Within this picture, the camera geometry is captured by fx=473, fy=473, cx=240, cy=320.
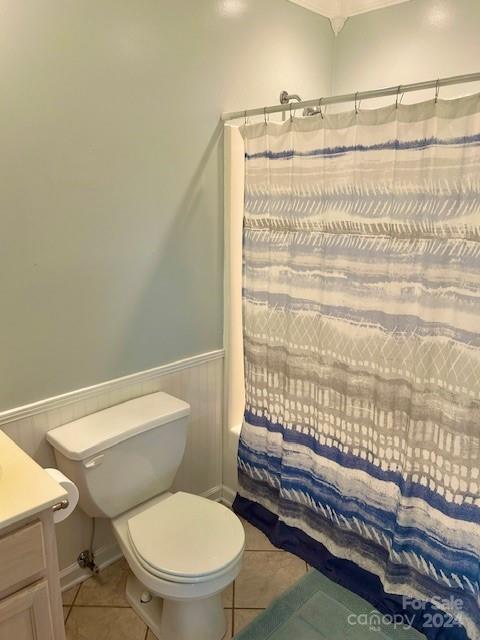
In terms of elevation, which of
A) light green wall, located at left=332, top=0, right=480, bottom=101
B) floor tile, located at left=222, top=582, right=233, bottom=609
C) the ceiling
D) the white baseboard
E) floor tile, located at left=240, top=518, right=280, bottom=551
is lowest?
floor tile, located at left=222, top=582, right=233, bottom=609

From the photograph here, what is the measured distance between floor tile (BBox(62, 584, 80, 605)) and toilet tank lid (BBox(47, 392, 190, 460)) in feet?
2.18

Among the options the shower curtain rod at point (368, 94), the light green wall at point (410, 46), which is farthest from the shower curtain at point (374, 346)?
the light green wall at point (410, 46)

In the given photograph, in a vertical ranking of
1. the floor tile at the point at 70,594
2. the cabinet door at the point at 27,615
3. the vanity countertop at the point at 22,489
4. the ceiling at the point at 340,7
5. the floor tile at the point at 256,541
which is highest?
the ceiling at the point at 340,7

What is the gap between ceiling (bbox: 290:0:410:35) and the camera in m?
2.26

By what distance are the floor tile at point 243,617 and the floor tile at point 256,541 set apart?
325mm

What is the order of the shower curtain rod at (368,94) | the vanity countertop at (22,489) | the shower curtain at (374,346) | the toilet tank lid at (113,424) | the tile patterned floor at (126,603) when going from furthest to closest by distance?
the tile patterned floor at (126,603) < the toilet tank lid at (113,424) < the shower curtain at (374,346) < the shower curtain rod at (368,94) < the vanity countertop at (22,489)

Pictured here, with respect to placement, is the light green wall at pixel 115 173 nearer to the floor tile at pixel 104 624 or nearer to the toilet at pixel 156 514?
the toilet at pixel 156 514

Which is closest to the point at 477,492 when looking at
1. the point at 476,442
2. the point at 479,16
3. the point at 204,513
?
the point at 476,442

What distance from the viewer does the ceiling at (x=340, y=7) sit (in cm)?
226

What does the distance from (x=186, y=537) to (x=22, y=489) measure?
0.65 m

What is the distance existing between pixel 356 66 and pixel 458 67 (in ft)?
1.75

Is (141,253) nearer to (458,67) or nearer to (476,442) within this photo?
(476,442)

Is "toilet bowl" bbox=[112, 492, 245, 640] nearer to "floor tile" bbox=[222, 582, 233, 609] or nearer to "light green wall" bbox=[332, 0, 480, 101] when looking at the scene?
"floor tile" bbox=[222, 582, 233, 609]

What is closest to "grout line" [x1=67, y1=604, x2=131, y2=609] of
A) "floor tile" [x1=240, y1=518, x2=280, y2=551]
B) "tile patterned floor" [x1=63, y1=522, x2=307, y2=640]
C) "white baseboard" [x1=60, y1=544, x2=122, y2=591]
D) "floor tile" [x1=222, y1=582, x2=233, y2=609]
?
"tile patterned floor" [x1=63, y1=522, x2=307, y2=640]
